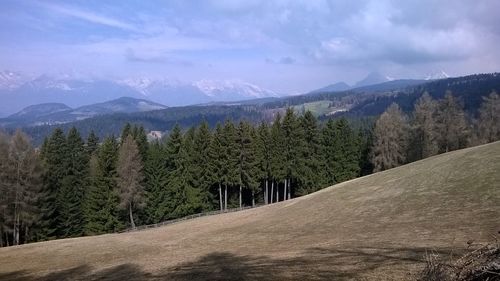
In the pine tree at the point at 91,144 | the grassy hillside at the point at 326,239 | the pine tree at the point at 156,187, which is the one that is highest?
the pine tree at the point at 91,144

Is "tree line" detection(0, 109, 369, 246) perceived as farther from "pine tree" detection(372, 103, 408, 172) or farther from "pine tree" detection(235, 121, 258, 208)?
"pine tree" detection(372, 103, 408, 172)

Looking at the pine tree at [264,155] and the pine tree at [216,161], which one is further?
the pine tree at [264,155]

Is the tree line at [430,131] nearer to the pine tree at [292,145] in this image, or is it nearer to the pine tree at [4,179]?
the pine tree at [292,145]

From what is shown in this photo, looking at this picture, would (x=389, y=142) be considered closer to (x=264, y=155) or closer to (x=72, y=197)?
(x=264, y=155)

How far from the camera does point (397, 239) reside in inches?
869

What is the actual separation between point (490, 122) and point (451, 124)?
719 centimetres

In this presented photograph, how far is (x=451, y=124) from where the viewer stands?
71.6 m

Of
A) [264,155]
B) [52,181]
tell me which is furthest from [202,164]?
[52,181]

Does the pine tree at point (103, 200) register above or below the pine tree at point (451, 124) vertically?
below

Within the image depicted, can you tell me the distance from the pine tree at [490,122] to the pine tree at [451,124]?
320cm

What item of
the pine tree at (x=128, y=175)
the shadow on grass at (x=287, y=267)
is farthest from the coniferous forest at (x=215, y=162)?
the shadow on grass at (x=287, y=267)

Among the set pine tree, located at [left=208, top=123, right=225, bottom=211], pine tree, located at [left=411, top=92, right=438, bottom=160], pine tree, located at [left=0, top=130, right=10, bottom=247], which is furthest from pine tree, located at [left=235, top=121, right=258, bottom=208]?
pine tree, located at [left=0, top=130, right=10, bottom=247]

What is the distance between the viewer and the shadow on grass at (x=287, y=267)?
52.9ft

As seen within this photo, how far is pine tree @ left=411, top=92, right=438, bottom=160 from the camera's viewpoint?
72.1 metres
